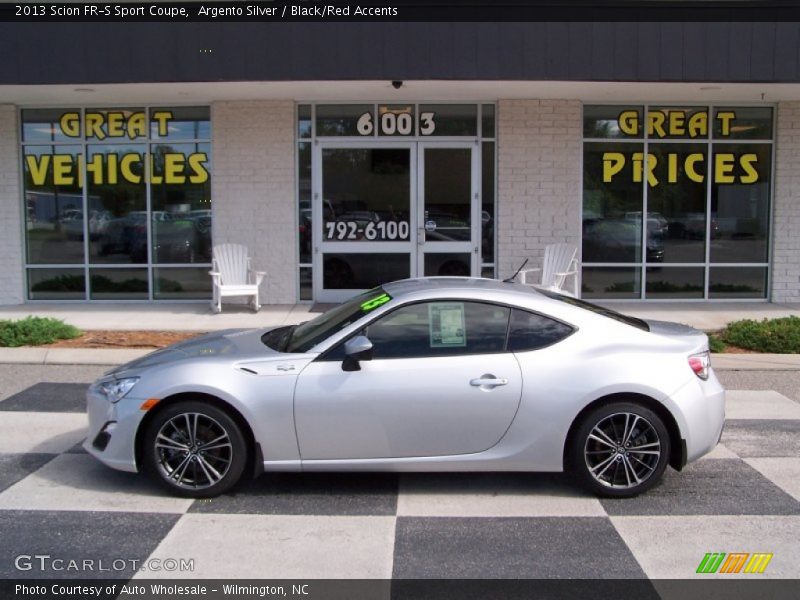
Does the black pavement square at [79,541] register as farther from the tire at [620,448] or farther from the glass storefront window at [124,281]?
the glass storefront window at [124,281]

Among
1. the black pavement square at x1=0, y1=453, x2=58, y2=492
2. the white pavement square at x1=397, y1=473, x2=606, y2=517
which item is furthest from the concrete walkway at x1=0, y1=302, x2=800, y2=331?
the white pavement square at x1=397, y1=473, x2=606, y2=517

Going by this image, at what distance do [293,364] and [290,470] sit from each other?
2.26 feet

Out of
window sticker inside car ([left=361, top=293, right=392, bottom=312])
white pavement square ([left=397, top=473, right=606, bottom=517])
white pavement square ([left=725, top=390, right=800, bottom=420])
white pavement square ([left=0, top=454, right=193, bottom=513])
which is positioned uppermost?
window sticker inside car ([left=361, top=293, right=392, bottom=312])

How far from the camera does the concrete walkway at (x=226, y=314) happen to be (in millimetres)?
12406

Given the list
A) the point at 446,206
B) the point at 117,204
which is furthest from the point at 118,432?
the point at 117,204

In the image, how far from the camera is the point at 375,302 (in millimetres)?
5922

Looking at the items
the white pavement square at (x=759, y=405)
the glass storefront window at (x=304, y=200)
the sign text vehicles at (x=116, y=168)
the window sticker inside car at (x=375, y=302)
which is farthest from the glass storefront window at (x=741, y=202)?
the window sticker inside car at (x=375, y=302)

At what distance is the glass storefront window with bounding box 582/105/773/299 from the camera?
14.4 meters

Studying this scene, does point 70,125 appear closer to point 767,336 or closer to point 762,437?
point 767,336

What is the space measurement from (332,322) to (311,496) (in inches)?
48.0

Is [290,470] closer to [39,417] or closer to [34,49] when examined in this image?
[39,417]

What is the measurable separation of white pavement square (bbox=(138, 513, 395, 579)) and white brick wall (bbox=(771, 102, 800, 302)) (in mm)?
11440

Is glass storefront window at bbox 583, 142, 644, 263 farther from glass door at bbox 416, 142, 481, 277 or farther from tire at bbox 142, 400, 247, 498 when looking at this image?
tire at bbox 142, 400, 247, 498

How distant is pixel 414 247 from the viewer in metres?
14.2
